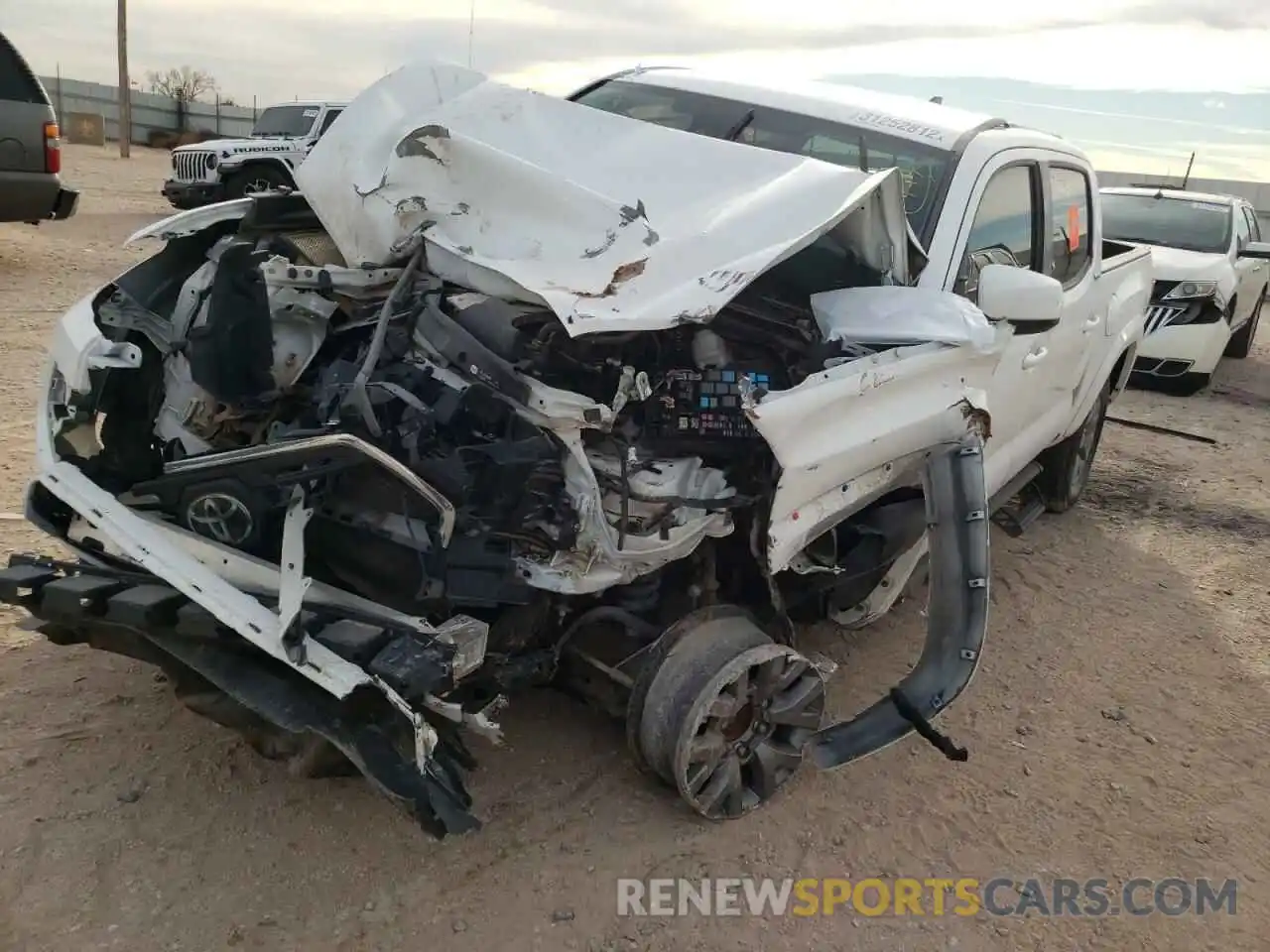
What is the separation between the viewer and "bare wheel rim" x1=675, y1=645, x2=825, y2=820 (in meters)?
2.93

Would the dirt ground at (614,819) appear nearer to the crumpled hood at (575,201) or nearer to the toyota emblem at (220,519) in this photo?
the toyota emblem at (220,519)

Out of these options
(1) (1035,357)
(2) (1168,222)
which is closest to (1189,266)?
(2) (1168,222)

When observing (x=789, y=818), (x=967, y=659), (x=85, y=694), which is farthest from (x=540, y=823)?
(x=85, y=694)

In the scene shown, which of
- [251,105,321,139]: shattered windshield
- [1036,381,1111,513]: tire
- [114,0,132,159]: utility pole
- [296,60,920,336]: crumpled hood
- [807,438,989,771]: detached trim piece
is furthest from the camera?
[114,0,132,159]: utility pole

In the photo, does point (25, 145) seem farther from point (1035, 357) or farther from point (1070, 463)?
point (1070, 463)

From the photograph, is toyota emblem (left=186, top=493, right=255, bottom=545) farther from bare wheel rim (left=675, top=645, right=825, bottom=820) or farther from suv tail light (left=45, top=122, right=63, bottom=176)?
suv tail light (left=45, top=122, right=63, bottom=176)

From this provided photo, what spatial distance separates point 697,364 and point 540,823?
144cm

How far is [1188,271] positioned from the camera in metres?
9.12

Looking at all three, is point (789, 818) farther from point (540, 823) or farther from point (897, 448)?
point (897, 448)

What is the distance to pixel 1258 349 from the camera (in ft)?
43.6

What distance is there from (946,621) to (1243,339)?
1099cm

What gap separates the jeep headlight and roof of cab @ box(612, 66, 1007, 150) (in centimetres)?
567

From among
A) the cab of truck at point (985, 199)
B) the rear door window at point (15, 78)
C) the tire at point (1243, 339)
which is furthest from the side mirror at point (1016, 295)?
the tire at point (1243, 339)

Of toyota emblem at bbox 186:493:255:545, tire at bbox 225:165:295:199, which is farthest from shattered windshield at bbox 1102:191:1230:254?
tire at bbox 225:165:295:199
